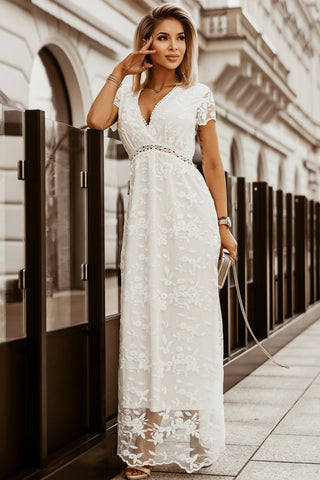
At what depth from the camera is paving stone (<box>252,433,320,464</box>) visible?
4156mm

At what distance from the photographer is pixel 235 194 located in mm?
7215

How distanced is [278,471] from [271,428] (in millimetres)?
979

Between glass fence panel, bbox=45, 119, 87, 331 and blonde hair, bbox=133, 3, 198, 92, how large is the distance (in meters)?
0.39

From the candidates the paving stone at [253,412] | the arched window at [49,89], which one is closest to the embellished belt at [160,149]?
the paving stone at [253,412]

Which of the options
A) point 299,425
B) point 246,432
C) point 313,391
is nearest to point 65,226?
point 246,432

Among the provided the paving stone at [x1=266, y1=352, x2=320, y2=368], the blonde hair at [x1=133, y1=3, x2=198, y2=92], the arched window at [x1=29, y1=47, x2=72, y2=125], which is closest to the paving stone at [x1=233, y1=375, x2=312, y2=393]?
the paving stone at [x1=266, y1=352, x2=320, y2=368]

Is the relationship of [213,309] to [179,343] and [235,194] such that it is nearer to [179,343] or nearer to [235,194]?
[179,343]

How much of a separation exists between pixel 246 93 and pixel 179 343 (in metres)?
20.1

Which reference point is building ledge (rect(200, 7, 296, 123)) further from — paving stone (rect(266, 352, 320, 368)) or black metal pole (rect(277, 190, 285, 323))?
paving stone (rect(266, 352, 320, 368))

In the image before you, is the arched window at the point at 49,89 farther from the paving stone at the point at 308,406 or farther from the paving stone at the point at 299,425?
the paving stone at the point at 299,425

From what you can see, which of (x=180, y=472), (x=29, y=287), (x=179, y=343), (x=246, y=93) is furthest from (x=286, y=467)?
(x=246, y=93)

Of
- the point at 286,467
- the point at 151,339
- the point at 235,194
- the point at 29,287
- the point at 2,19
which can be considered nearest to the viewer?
the point at 29,287

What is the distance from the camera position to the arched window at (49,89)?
12.6 meters

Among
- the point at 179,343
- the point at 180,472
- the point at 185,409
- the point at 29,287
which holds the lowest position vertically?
the point at 180,472
